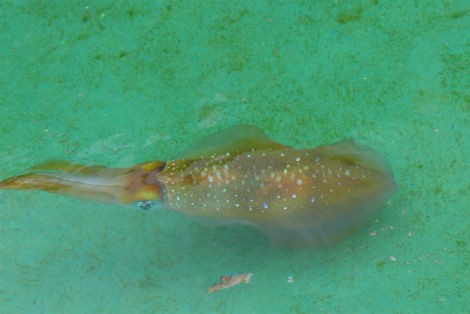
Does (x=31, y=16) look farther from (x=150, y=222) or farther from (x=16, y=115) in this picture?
(x=150, y=222)

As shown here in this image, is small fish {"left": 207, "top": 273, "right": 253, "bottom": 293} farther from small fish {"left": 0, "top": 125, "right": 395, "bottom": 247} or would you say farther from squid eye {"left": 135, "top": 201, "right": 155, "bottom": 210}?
squid eye {"left": 135, "top": 201, "right": 155, "bottom": 210}

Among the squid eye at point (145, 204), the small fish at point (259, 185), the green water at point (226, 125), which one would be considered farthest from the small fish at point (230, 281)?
the squid eye at point (145, 204)

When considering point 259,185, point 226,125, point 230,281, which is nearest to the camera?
point 259,185

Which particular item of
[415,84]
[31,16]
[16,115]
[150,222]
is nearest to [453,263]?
[415,84]

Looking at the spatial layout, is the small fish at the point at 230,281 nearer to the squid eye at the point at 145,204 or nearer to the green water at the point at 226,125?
the green water at the point at 226,125

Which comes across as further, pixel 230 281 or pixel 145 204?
pixel 230 281

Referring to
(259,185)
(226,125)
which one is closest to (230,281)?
(259,185)

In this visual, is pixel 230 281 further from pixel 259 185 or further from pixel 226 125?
pixel 226 125
